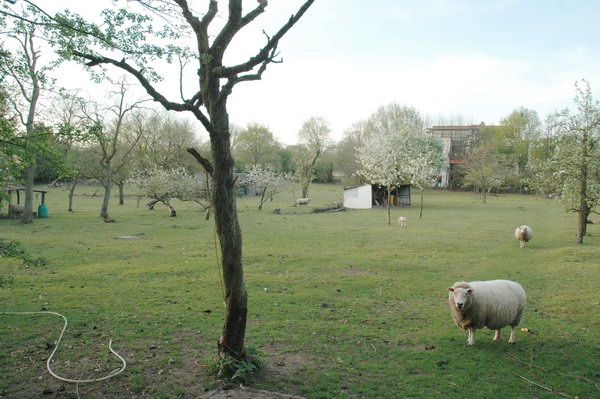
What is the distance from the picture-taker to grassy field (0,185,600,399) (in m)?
6.46

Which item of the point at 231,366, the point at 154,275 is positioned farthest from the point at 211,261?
the point at 231,366

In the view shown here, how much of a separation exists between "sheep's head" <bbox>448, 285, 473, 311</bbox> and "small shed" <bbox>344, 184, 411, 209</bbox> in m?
37.9

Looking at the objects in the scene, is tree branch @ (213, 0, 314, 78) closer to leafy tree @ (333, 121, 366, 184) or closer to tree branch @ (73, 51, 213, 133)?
tree branch @ (73, 51, 213, 133)

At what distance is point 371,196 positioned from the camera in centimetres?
4622

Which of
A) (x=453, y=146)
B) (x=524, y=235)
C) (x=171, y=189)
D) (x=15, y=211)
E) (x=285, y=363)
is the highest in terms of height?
(x=453, y=146)

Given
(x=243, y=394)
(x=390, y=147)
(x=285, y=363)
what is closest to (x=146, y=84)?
(x=243, y=394)

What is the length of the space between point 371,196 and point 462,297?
3859 centimetres

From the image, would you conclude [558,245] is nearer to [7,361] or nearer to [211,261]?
[211,261]

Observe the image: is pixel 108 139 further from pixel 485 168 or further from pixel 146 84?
pixel 485 168

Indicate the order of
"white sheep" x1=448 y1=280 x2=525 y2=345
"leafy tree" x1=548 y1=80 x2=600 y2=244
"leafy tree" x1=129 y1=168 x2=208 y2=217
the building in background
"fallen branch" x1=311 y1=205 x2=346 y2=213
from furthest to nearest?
the building in background
"fallen branch" x1=311 y1=205 x2=346 y2=213
"leafy tree" x1=129 y1=168 x2=208 y2=217
"leafy tree" x1=548 y1=80 x2=600 y2=244
"white sheep" x1=448 y1=280 x2=525 y2=345

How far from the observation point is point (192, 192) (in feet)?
118

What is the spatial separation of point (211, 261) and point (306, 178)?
39.7 metres

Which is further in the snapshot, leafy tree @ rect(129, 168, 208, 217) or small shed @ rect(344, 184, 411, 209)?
small shed @ rect(344, 184, 411, 209)

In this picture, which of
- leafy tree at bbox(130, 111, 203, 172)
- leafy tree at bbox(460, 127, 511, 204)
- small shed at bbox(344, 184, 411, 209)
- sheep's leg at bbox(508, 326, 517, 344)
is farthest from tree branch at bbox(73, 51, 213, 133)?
leafy tree at bbox(460, 127, 511, 204)
